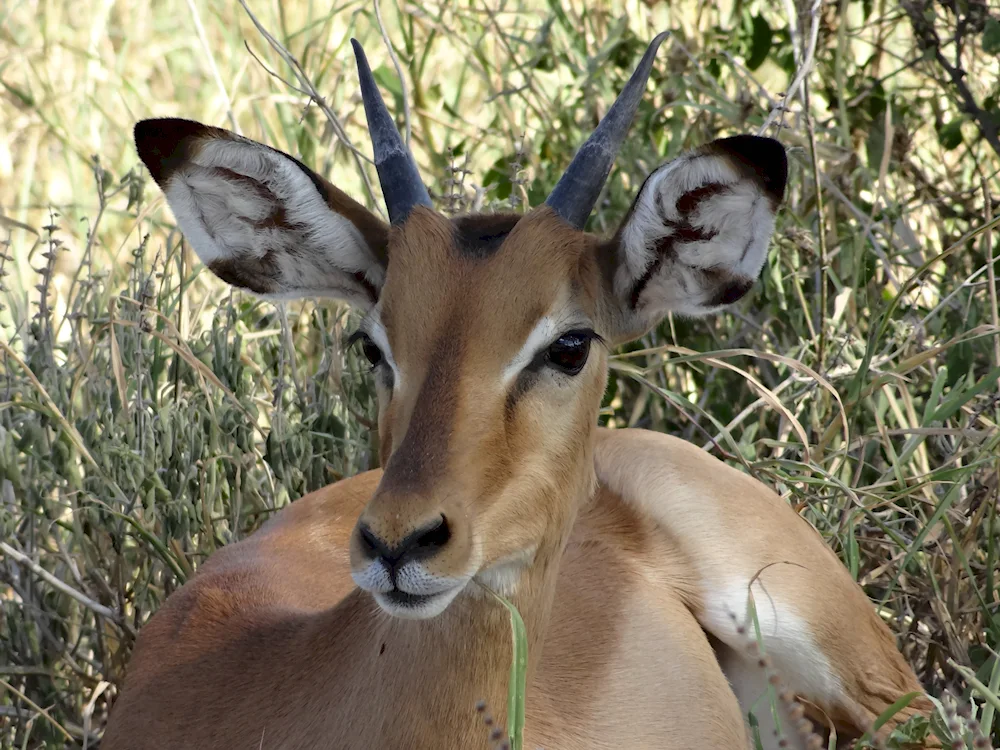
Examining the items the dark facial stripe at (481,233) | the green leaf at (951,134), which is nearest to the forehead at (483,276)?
the dark facial stripe at (481,233)

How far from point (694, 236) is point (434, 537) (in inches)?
37.4

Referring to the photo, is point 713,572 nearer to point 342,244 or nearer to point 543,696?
point 543,696

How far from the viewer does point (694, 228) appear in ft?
9.70

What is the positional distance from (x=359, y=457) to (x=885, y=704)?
1.67m

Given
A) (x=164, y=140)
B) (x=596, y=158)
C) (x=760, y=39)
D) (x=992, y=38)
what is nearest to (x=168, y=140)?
(x=164, y=140)

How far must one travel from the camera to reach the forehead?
2.64 m

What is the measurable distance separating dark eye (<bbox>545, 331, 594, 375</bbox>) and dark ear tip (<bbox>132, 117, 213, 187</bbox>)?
0.78 meters

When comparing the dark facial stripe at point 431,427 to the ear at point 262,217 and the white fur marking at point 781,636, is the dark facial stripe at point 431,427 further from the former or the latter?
the white fur marking at point 781,636

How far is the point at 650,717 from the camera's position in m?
3.36

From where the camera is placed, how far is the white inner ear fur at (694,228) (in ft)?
9.20

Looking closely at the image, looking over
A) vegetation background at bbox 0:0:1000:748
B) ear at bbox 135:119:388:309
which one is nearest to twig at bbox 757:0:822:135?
vegetation background at bbox 0:0:1000:748

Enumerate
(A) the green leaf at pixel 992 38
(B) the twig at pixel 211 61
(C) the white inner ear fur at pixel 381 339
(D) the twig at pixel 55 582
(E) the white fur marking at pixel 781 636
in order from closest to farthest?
(C) the white inner ear fur at pixel 381 339, (D) the twig at pixel 55 582, (E) the white fur marking at pixel 781 636, (A) the green leaf at pixel 992 38, (B) the twig at pixel 211 61

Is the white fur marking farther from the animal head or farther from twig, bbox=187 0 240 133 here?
twig, bbox=187 0 240 133

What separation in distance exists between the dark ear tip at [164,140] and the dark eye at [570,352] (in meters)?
0.78
